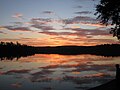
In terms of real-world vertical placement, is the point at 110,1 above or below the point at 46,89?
above

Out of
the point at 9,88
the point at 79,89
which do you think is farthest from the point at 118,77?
the point at 9,88

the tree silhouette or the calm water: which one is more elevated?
the tree silhouette

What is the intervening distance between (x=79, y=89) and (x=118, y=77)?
12.7m

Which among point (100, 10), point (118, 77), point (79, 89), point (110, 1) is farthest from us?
point (79, 89)

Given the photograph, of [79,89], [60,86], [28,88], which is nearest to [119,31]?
[79,89]

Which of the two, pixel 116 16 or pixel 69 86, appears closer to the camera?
pixel 116 16

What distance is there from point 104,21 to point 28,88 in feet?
46.5

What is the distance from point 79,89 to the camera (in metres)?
32.5

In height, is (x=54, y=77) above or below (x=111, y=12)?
below

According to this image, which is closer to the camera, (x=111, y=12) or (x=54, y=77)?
(x=111, y=12)

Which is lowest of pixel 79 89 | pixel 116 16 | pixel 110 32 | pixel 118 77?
pixel 79 89

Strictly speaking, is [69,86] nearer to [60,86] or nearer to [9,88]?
[60,86]

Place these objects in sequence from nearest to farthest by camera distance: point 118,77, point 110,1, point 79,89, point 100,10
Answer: point 118,77
point 110,1
point 100,10
point 79,89

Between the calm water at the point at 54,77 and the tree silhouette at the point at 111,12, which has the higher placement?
the tree silhouette at the point at 111,12
